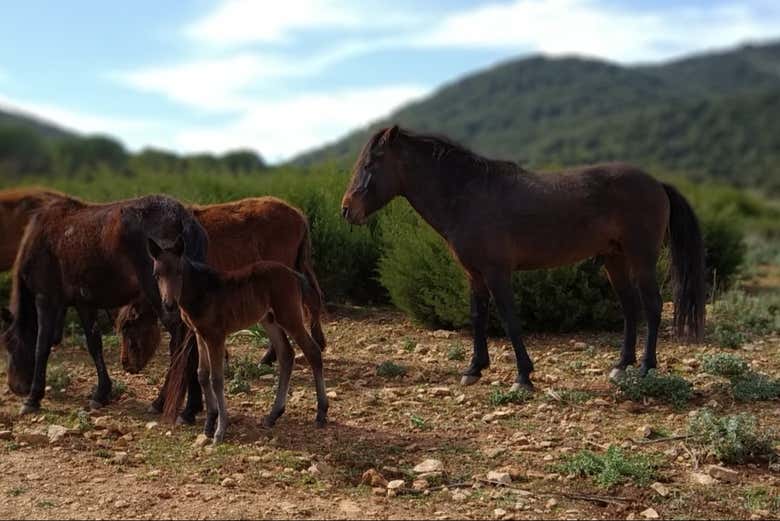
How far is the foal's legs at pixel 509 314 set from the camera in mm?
7102

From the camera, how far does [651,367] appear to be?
7383 mm

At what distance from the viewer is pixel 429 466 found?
5.44m

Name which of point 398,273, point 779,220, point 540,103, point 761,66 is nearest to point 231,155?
point 779,220

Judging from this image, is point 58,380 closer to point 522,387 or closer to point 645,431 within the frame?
point 522,387

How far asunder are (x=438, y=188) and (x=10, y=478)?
3.93m

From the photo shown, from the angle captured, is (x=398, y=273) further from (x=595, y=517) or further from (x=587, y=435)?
(x=595, y=517)

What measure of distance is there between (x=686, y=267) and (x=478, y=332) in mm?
1932

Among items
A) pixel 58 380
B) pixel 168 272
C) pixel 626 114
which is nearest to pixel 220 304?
pixel 168 272

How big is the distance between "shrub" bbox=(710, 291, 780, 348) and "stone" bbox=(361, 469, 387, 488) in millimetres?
4763

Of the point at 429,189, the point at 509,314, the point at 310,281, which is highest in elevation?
the point at 429,189

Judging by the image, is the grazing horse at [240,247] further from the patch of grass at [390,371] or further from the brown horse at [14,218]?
the brown horse at [14,218]

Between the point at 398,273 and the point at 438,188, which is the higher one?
the point at 438,188

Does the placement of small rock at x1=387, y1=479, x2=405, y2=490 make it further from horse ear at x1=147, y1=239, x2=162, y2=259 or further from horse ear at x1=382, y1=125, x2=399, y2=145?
horse ear at x1=382, y1=125, x2=399, y2=145

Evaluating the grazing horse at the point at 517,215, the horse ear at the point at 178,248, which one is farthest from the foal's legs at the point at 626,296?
the horse ear at the point at 178,248
